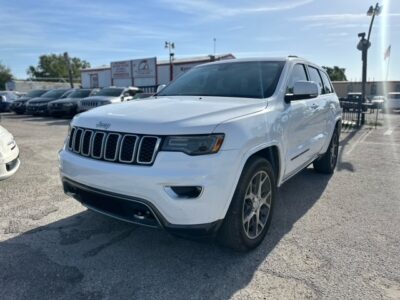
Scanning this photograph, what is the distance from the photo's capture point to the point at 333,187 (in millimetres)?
5363

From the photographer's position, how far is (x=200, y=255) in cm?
321

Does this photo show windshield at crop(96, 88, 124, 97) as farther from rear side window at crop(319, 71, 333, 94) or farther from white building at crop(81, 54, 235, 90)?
white building at crop(81, 54, 235, 90)

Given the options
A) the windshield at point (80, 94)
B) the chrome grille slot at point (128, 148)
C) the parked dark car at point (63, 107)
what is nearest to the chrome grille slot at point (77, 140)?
the chrome grille slot at point (128, 148)

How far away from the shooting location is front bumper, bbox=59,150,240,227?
260 cm

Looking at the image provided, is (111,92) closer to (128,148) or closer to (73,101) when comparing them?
(73,101)

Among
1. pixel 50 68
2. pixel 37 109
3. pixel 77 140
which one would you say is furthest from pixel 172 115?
pixel 50 68

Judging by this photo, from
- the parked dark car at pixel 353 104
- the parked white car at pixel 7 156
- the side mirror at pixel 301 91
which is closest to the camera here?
the side mirror at pixel 301 91

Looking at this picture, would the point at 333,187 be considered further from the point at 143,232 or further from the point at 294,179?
the point at 143,232

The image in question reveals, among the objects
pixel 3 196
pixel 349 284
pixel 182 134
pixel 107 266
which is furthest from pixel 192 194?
pixel 3 196

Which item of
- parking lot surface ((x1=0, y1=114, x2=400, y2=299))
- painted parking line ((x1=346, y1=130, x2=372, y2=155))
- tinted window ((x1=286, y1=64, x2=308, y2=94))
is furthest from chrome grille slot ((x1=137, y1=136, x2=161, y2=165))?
painted parking line ((x1=346, y1=130, x2=372, y2=155))

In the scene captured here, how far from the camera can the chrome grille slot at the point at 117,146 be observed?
2709mm

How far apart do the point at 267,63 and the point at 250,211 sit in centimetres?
195

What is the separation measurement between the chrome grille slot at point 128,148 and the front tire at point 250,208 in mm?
900

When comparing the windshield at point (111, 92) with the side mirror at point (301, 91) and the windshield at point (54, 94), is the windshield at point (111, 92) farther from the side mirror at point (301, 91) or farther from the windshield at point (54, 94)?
the side mirror at point (301, 91)
